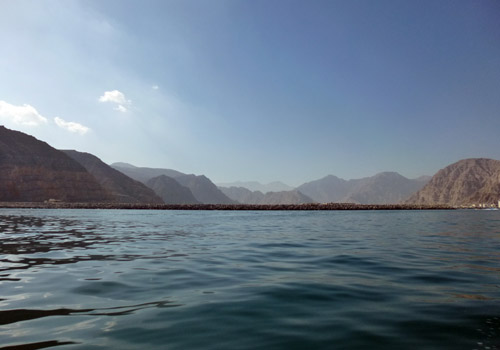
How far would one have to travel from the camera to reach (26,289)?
6320 mm

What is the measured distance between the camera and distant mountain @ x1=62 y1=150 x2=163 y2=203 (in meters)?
170

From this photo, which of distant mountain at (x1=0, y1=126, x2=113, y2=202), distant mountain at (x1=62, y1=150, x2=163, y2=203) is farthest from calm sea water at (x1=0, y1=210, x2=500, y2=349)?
distant mountain at (x1=62, y1=150, x2=163, y2=203)

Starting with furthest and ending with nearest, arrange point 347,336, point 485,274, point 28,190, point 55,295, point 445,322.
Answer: point 28,190
point 485,274
point 55,295
point 445,322
point 347,336

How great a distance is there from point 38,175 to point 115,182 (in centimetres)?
5899

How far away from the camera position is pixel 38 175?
393ft

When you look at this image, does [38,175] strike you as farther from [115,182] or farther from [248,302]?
[248,302]

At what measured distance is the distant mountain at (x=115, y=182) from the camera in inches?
6703

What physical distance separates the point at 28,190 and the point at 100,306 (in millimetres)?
134694

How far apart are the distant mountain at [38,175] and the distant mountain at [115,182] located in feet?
85.6

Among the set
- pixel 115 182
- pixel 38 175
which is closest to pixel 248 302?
pixel 38 175

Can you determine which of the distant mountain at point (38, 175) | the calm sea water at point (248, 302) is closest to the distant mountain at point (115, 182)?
the distant mountain at point (38, 175)

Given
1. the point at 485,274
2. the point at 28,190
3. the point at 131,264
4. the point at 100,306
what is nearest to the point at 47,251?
the point at 131,264

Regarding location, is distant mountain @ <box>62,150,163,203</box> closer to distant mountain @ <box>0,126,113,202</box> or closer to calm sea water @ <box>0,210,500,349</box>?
distant mountain @ <box>0,126,113,202</box>

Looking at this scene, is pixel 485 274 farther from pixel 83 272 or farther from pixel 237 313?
pixel 83 272
